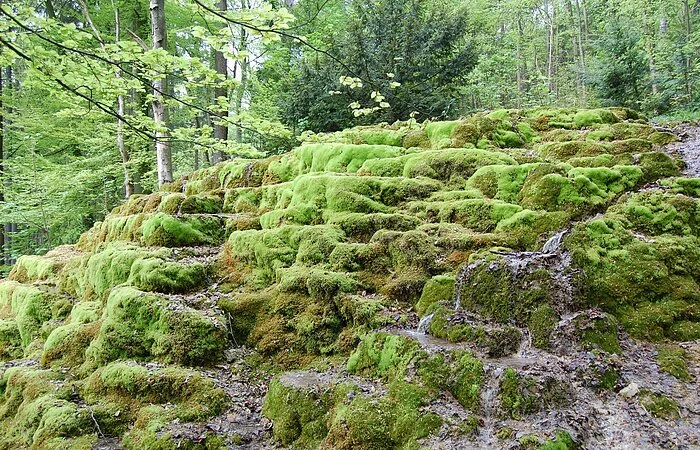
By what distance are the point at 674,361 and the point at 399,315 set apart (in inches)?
99.5

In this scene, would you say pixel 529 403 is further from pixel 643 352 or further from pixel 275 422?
pixel 275 422

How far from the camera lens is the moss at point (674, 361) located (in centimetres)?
363

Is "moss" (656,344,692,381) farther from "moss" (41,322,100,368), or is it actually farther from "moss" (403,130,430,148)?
"moss" (41,322,100,368)

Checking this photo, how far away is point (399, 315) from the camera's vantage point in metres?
→ 4.90

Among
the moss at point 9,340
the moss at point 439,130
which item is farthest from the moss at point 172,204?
the moss at point 439,130

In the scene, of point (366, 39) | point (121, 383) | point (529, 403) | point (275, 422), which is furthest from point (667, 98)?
point (121, 383)

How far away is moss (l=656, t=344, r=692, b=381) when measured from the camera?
11.9ft

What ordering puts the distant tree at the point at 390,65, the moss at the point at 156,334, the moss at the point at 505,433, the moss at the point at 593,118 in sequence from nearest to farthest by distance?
the moss at the point at 505,433 → the moss at the point at 156,334 → the moss at the point at 593,118 → the distant tree at the point at 390,65

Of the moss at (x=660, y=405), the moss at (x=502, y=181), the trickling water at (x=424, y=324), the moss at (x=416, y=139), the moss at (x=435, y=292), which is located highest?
the moss at (x=416, y=139)

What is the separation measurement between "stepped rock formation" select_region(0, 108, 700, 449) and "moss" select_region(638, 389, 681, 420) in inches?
0.5

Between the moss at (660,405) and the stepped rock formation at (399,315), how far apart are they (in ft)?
0.04

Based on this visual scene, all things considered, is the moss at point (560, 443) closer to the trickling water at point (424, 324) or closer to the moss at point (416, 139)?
the trickling water at point (424, 324)

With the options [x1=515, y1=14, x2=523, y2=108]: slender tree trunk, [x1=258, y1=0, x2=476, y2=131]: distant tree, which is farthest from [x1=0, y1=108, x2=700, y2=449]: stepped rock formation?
[x1=515, y1=14, x2=523, y2=108]: slender tree trunk

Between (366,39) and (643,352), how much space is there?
12837 millimetres
